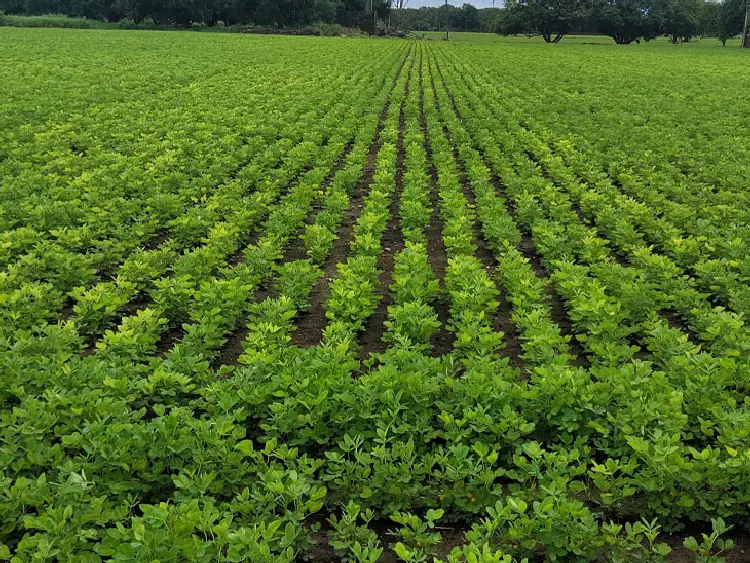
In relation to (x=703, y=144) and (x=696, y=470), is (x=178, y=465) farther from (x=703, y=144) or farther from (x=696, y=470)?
(x=703, y=144)

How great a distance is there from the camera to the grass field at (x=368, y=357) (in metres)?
3.35

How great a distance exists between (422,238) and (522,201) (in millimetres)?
2427

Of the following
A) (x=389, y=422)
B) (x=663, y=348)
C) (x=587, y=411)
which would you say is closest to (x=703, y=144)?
(x=663, y=348)

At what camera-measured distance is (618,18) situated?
272 feet

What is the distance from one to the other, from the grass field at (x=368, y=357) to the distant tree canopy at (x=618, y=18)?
268ft

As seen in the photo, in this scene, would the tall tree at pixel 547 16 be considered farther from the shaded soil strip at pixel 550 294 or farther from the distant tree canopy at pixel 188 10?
the shaded soil strip at pixel 550 294

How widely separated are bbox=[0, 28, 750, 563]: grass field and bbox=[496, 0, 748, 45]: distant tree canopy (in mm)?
81773

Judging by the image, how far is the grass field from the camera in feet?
11.0

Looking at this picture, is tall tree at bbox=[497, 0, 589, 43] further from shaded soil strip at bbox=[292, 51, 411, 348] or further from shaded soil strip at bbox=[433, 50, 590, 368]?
shaded soil strip at bbox=[433, 50, 590, 368]

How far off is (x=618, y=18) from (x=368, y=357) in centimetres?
9279

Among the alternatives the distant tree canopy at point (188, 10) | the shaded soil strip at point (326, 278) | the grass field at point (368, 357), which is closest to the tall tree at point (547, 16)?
the distant tree canopy at point (188, 10)

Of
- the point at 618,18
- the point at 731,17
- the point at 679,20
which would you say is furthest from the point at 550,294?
the point at 679,20

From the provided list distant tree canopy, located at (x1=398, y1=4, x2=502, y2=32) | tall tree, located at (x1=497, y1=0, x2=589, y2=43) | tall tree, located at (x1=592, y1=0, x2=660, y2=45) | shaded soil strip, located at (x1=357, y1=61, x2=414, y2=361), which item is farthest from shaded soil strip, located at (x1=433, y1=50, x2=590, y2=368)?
distant tree canopy, located at (x1=398, y1=4, x2=502, y2=32)

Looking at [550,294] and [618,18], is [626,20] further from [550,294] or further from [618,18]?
[550,294]
